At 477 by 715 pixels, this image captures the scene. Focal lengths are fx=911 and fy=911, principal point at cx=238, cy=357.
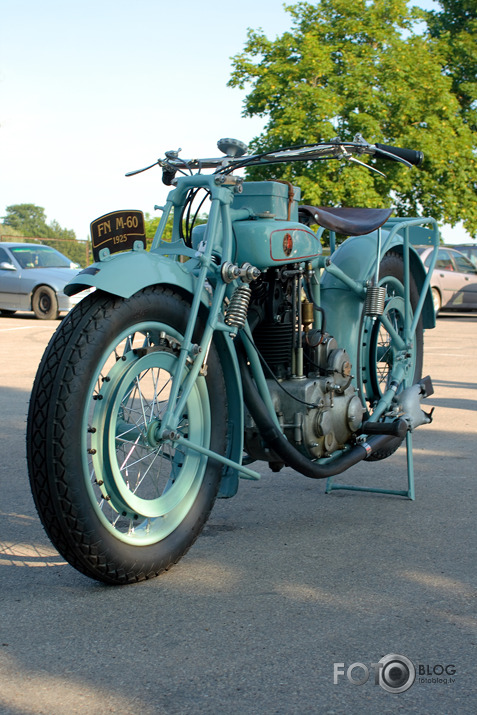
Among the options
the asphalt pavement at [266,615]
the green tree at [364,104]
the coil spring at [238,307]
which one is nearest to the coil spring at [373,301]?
the asphalt pavement at [266,615]

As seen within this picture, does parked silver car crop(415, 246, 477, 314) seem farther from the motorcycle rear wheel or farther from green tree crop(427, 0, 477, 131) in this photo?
green tree crop(427, 0, 477, 131)

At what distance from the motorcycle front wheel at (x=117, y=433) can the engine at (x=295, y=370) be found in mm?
384

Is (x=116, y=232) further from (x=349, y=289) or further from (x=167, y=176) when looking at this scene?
(x=349, y=289)

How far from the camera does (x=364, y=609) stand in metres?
3.10

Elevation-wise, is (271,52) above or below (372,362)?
above

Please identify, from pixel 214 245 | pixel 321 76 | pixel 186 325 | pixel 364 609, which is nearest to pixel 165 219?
pixel 214 245

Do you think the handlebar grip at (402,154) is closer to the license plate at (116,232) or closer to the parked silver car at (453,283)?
the license plate at (116,232)

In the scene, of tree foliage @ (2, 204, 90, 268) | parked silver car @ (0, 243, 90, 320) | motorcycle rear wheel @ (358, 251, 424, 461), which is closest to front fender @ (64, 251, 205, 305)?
motorcycle rear wheel @ (358, 251, 424, 461)

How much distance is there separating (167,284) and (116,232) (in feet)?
0.91

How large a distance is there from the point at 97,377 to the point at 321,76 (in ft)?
102

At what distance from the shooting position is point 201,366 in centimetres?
346

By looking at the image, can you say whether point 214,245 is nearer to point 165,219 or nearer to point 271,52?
point 165,219

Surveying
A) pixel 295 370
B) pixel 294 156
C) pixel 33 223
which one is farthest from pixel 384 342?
pixel 33 223

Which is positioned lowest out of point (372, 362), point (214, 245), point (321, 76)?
point (372, 362)
